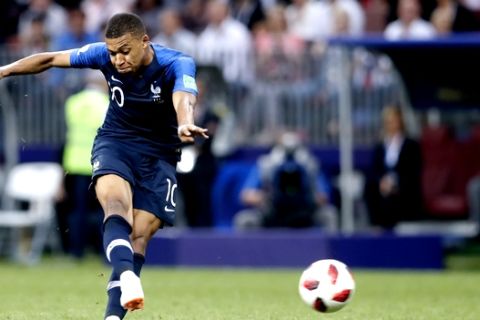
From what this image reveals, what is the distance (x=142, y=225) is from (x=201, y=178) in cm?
1031

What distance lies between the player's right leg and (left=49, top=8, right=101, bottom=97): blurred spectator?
37.9 feet

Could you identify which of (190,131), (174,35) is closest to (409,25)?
(174,35)

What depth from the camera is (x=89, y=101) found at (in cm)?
1947

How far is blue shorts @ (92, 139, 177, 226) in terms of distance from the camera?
32.8ft

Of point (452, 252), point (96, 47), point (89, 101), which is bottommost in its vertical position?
point (452, 252)

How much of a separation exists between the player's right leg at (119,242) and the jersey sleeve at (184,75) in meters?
0.80

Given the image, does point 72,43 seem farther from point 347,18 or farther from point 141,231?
point 141,231

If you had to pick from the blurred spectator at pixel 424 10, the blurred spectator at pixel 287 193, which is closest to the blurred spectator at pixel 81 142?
the blurred spectator at pixel 287 193

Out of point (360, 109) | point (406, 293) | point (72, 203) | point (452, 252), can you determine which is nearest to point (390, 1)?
point (360, 109)

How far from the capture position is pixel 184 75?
9820mm

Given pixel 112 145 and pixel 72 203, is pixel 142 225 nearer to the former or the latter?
pixel 112 145

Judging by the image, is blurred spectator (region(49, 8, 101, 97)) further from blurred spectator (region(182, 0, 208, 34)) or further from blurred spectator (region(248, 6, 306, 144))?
blurred spectator (region(248, 6, 306, 144))

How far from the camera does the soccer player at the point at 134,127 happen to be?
9.73m

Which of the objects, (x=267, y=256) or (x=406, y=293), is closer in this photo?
(x=406, y=293)
